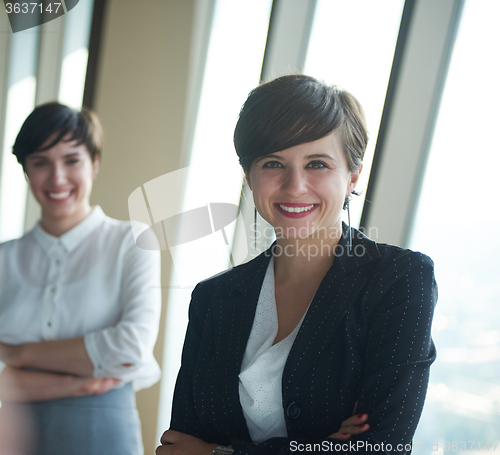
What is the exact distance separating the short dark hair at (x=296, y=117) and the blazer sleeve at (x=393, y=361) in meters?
0.38

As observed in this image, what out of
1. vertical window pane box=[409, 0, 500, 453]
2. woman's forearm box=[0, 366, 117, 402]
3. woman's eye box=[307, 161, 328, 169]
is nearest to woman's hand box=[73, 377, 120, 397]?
woman's forearm box=[0, 366, 117, 402]

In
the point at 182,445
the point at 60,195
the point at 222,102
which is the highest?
the point at 222,102

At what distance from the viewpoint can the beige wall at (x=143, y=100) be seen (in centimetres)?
166

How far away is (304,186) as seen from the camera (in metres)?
1.23

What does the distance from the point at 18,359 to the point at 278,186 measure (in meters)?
1.10

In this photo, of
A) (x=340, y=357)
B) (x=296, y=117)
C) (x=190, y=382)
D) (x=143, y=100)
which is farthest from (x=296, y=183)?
(x=143, y=100)

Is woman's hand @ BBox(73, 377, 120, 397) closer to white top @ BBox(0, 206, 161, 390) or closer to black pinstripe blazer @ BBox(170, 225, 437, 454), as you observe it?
white top @ BBox(0, 206, 161, 390)

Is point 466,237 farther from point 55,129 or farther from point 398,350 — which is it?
point 55,129

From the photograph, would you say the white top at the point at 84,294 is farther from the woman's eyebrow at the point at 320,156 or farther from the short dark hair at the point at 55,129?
the woman's eyebrow at the point at 320,156

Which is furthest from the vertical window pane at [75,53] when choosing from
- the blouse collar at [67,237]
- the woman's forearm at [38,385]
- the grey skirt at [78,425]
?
the grey skirt at [78,425]

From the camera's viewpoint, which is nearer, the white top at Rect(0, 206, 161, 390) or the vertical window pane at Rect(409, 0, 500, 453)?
the white top at Rect(0, 206, 161, 390)

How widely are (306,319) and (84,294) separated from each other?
85cm

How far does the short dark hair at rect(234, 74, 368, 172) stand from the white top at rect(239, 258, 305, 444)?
0.52m

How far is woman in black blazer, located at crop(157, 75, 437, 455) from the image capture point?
1.04 metres
